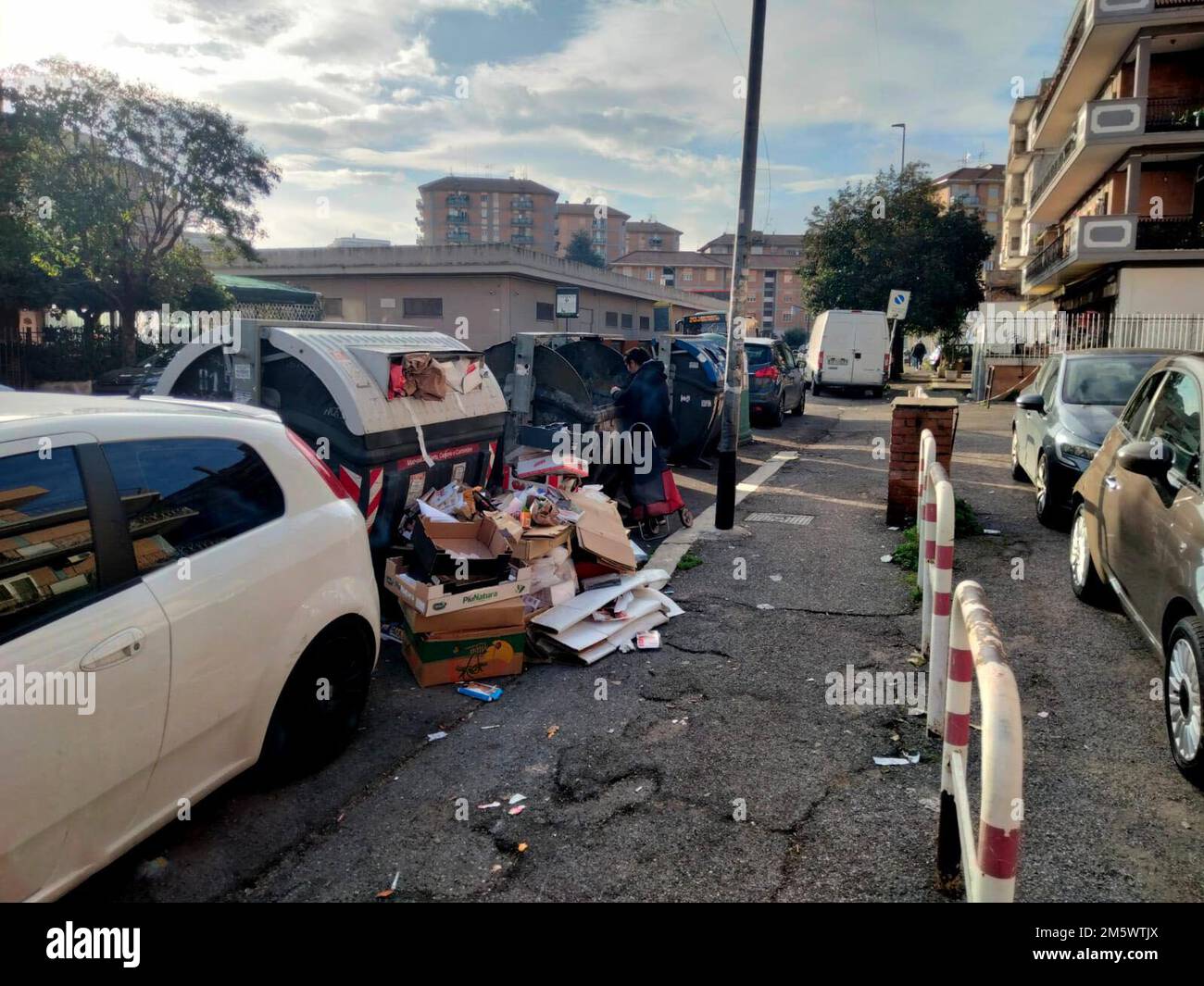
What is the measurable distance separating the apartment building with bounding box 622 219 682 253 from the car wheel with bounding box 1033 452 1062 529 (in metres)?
136

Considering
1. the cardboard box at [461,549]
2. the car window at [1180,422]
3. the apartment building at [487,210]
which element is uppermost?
the apartment building at [487,210]

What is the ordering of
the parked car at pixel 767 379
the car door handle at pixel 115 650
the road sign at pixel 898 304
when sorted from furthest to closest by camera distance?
the road sign at pixel 898 304 → the parked car at pixel 767 379 → the car door handle at pixel 115 650

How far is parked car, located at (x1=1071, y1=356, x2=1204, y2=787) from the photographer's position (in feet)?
12.2

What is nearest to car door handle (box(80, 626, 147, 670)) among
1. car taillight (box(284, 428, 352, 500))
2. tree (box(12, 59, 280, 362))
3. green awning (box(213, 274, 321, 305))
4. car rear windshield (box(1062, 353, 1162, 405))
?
car taillight (box(284, 428, 352, 500))

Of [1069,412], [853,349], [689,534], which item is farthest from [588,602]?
[853,349]

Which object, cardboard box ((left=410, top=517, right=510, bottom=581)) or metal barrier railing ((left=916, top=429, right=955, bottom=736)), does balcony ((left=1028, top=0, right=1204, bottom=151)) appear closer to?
metal barrier railing ((left=916, top=429, right=955, bottom=736))

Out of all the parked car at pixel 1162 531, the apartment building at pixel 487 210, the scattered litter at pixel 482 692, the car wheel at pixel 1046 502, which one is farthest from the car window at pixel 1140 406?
the apartment building at pixel 487 210

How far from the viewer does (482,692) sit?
4898 mm

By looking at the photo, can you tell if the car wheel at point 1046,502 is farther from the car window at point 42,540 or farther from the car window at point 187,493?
the car window at point 42,540

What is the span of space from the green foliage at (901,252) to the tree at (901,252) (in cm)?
4

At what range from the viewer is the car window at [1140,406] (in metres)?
5.33

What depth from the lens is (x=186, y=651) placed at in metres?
3.03

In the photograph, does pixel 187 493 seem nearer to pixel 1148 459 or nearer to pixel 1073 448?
pixel 1148 459

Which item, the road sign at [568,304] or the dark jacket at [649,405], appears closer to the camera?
the dark jacket at [649,405]
